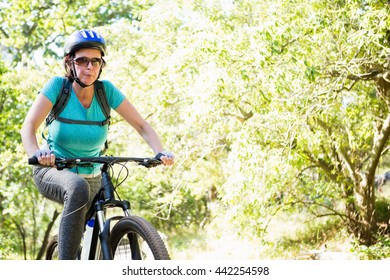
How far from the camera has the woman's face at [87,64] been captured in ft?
10.1

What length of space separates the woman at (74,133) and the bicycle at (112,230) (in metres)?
0.08

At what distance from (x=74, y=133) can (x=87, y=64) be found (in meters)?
0.34

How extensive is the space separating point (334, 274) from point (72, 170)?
136cm

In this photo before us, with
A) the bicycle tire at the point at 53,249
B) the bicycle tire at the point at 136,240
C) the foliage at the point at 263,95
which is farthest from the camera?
the foliage at the point at 263,95

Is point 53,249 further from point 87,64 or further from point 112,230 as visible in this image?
point 87,64

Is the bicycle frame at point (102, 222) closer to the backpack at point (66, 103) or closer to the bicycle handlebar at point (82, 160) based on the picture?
the bicycle handlebar at point (82, 160)

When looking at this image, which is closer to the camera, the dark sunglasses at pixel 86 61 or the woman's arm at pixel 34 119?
the woman's arm at pixel 34 119

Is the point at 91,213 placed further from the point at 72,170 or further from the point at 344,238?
the point at 344,238

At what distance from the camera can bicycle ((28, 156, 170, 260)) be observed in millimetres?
2686

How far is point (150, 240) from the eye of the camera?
2.65 meters

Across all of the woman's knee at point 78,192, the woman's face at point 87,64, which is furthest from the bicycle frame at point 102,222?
the woman's face at point 87,64

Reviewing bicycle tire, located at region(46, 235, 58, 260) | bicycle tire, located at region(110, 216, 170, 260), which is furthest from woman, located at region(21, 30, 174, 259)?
bicycle tire, located at region(46, 235, 58, 260)

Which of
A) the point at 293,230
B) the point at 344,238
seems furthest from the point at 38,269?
the point at 293,230

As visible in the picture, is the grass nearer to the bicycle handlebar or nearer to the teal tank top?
the teal tank top
